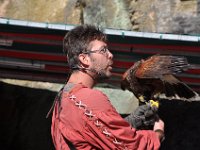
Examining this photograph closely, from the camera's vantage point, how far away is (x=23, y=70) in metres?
6.75

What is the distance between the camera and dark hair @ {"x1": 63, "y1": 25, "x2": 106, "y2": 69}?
2330 mm

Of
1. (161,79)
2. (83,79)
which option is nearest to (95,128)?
(83,79)

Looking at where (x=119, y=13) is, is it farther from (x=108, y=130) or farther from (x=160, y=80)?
(x=108, y=130)

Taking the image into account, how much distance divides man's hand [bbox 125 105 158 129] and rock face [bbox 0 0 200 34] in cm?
513

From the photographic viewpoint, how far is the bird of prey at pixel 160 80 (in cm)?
279

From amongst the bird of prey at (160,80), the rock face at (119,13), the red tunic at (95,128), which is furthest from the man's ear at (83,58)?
the rock face at (119,13)

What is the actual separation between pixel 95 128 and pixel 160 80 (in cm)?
78

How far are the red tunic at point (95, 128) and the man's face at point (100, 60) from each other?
126mm

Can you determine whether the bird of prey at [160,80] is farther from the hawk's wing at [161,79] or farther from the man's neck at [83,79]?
the man's neck at [83,79]

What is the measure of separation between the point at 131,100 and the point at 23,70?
243 centimetres

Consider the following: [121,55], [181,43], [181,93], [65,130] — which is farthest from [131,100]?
[65,130]

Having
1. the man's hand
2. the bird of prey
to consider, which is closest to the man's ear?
the man's hand

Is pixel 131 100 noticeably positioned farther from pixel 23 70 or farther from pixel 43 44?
pixel 43 44

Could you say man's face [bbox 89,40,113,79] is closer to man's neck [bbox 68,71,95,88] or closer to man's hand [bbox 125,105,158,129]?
man's neck [bbox 68,71,95,88]
